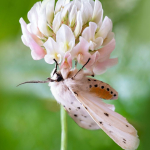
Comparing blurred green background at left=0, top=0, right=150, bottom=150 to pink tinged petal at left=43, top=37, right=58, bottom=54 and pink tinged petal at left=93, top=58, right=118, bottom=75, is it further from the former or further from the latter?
pink tinged petal at left=43, top=37, right=58, bottom=54

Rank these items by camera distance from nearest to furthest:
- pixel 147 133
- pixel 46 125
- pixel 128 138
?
pixel 128 138
pixel 147 133
pixel 46 125

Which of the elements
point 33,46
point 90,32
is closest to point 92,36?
point 90,32

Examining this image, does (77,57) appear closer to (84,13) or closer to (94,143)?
(84,13)

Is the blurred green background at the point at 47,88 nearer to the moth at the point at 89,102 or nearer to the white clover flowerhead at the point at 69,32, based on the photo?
the moth at the point at 89,102

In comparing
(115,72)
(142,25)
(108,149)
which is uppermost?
(142,25)

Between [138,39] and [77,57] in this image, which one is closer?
[77,57]

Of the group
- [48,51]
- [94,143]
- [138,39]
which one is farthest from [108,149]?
[48,51]

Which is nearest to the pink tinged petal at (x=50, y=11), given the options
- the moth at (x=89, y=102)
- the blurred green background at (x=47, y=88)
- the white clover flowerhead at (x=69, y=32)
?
the white clover flowerhead at (x=69, y=32)
